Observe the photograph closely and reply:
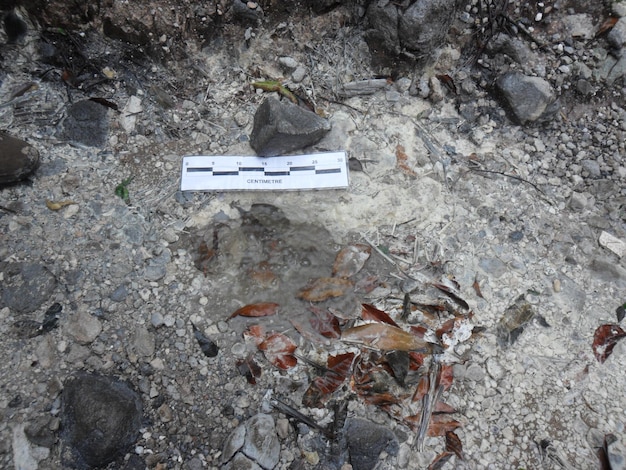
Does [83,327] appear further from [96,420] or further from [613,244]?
[613,244]

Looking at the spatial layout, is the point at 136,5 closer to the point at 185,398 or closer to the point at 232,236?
the point at 232,236

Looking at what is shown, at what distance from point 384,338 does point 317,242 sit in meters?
0.60

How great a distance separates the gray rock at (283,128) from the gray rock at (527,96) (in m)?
1.11

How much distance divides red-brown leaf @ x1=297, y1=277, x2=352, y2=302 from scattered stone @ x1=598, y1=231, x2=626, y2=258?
1416 mm

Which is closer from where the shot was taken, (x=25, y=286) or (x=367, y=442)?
(x=367, y=442)

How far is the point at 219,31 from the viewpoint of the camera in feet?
8.80

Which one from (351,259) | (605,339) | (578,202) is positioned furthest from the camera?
(578,202)

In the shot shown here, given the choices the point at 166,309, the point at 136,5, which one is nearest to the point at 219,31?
the point at 136,5

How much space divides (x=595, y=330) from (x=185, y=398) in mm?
1954

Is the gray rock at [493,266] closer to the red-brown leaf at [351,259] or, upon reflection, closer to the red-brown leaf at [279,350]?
the red-brown leaf at [351,259]

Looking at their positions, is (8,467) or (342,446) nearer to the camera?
(8,467)

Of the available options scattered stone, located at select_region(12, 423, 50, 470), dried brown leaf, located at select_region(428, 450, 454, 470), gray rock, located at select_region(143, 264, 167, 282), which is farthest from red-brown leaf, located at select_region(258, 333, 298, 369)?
scattered stone, located at select_region(12, 423, 50, 470)

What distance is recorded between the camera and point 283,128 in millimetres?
2391

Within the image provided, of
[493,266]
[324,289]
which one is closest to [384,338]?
[324,289]
